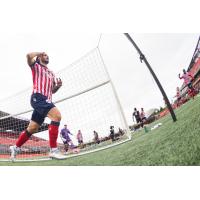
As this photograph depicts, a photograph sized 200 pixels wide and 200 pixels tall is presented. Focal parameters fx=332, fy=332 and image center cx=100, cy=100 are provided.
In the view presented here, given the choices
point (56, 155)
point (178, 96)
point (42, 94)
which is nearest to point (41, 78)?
point (42, 94)

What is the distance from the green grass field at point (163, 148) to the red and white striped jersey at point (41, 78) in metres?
0.86

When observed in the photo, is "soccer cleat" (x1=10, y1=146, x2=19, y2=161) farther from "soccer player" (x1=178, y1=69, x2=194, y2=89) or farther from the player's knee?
"soccer player" (x1=178, y1=69, x2=194, y2=89)

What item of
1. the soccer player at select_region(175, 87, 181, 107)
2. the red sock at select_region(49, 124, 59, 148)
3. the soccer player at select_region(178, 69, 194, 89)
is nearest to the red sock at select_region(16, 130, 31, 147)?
the red sock at select_region(49, 124, 59, 148)

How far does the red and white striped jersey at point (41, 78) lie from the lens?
378 centimetres

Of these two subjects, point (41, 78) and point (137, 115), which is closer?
point (137, 115)

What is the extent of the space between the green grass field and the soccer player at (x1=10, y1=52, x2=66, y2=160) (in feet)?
1.59

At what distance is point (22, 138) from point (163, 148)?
1.72m

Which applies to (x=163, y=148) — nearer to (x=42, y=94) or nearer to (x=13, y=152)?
(x=42, y=94)

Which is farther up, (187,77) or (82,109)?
(82,109)

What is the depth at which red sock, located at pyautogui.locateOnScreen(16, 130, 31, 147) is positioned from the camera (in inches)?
150

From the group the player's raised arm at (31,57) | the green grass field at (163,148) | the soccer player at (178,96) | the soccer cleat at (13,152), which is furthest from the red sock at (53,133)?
the soccer player at (178,96)

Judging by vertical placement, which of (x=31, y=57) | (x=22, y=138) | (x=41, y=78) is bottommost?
(x=22, y=138)

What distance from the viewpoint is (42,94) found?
377 cm
